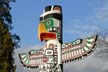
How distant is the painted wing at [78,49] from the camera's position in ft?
157

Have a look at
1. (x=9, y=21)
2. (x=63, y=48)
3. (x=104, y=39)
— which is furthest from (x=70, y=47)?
(x=9, y=21)

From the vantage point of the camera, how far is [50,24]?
49.9 meters

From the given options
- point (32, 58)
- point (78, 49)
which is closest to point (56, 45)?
point (78, 49)

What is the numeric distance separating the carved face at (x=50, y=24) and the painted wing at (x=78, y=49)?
144 cm

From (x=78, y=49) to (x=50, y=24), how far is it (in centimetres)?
297

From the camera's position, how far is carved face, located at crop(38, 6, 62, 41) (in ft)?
163

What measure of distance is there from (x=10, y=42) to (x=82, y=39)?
955cm

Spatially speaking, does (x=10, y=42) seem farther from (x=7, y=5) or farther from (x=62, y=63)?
(x=62, y=63)

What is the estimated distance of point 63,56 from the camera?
166 feet

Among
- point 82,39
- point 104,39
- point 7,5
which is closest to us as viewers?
point 82,39

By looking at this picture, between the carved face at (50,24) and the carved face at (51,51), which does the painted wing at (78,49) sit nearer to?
the carved face at (51,51)

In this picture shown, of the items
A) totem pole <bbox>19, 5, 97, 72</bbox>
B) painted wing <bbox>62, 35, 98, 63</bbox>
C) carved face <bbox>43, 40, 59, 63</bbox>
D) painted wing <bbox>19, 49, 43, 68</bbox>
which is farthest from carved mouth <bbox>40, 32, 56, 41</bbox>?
painted wing <bbox>19, 49, 43, 68</bbox>

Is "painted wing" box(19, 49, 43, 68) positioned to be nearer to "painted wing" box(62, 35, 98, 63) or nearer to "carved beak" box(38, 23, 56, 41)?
"carved beak" box(38, 23, 56, 41)

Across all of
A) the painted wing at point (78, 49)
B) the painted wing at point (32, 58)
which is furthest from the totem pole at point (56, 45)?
the painted wing at point (32, 58)
